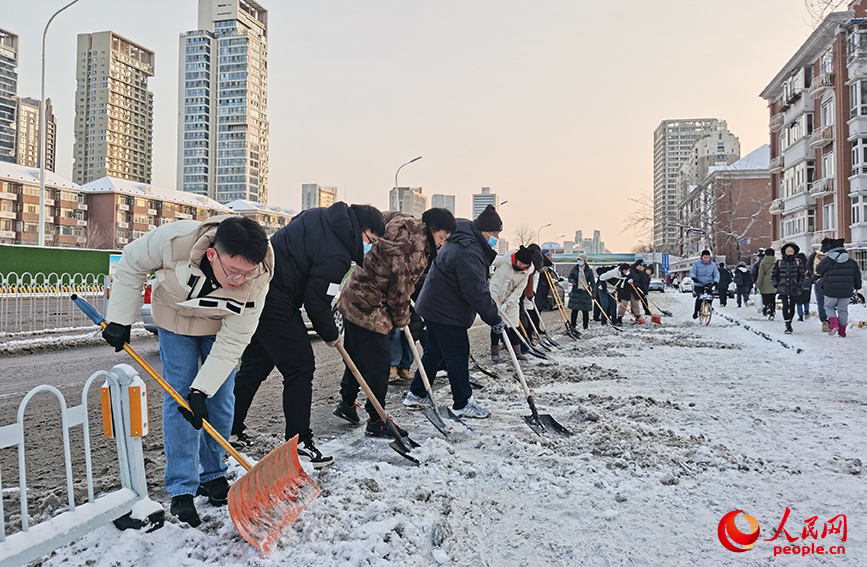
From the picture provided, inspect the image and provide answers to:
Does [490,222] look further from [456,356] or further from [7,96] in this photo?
[7,96]

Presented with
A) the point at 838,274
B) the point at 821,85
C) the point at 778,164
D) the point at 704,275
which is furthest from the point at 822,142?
the point at 838,274

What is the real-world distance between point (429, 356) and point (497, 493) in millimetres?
2417

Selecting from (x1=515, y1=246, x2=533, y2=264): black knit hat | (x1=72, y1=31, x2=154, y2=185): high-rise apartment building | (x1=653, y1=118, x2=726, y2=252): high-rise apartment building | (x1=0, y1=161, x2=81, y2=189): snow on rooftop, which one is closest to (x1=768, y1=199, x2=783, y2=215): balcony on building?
(x1=515, y1=246, x2=533, y2=264): black knit hat

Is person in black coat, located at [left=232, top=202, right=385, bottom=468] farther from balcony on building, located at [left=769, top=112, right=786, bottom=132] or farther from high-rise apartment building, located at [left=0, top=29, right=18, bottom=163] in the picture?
high-rise apartment building, located at [left=0, top=29, right=18, bottom=163]

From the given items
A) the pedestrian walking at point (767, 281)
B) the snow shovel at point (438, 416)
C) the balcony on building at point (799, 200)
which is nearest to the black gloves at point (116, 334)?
the snow shovel at point (438, 416)

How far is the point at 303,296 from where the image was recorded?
12.6 feet

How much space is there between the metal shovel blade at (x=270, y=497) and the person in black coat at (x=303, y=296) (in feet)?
1.54

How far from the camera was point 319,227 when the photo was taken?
3791 millimetres

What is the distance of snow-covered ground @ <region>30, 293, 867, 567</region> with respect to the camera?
2.69 meters

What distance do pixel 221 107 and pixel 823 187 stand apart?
375 ft

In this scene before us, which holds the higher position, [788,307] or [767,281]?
[767,281]

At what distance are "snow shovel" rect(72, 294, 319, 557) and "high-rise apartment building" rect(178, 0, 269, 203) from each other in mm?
124300

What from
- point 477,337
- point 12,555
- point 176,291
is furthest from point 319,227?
point 477,337

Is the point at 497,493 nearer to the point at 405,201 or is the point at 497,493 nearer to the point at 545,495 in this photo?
the point at 545,495
